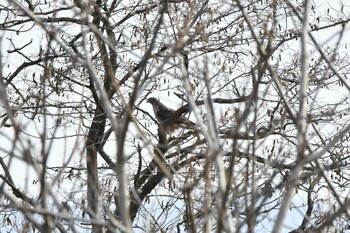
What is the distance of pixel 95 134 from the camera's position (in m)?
11.0

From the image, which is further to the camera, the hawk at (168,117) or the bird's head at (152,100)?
the bird's head at (152,100)

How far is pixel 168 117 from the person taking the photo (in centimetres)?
1073

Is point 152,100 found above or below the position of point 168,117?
above

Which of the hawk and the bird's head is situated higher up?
the bird's head

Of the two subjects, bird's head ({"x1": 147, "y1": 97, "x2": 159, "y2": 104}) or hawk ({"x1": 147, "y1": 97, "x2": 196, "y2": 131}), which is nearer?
hawk ({"x1": 147, "y1": 97, "x2": 196, "y2": 131})

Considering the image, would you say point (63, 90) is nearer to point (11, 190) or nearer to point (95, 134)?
point (95, 134)

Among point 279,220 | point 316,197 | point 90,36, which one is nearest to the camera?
point 279,220

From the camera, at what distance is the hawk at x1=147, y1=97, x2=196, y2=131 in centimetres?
915

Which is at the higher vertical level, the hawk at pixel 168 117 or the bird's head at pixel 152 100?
the bird's head at pixel 152 100

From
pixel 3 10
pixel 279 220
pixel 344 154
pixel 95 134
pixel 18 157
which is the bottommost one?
pixel 279 220

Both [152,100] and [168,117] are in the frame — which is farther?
[152,100]

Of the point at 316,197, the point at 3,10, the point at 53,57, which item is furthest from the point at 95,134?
the point at 316,197

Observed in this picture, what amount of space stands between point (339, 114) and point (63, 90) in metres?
3.49

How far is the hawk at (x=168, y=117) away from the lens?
30.0 feet
